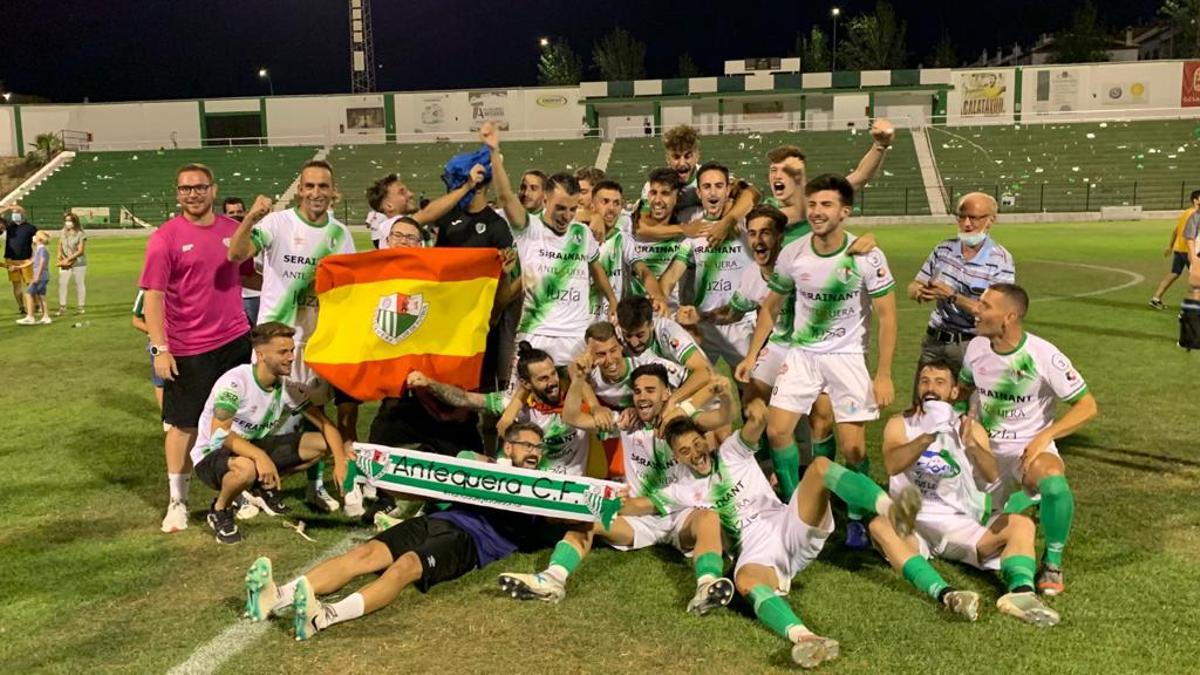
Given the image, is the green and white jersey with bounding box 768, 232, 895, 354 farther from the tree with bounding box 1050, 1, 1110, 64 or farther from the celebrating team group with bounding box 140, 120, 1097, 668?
the tree with bounding box 1050, 1, 1110, 64

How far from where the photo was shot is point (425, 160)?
181 ft

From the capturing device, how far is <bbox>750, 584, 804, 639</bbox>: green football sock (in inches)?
171

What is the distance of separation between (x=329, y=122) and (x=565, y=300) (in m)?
60.9

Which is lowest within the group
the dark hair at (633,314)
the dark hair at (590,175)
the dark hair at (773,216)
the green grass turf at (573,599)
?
the green grass turf at (573,599)

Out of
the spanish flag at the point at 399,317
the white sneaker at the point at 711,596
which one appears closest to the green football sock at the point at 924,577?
the white sneaker at the point at 711,596

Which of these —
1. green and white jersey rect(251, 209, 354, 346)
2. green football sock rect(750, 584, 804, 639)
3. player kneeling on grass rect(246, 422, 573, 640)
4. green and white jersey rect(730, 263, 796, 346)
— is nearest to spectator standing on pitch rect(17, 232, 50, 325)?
green and white jersey rect(251, 209, 354, 346)

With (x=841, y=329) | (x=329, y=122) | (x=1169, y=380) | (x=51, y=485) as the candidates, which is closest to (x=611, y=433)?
(x=841, y=329)

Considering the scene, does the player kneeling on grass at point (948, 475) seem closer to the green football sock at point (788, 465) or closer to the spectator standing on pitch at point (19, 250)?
the green football sock at point (788, 465)

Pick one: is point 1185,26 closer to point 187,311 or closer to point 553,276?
point 553,276

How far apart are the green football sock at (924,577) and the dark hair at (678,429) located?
1.32m

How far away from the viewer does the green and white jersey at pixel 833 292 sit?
562 centimetres

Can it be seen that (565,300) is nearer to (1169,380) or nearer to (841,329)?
(841,329)

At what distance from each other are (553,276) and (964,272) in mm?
2940

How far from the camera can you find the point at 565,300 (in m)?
6.58
